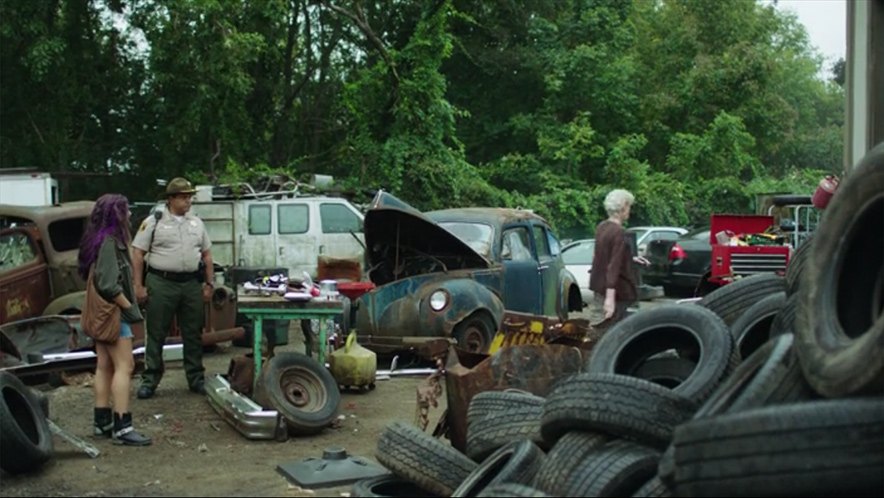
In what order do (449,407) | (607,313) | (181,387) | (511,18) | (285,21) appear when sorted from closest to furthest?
(449,407)
(607,313)
(181,387)
(285,21)
(511,18)

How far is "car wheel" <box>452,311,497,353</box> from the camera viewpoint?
1177 cm

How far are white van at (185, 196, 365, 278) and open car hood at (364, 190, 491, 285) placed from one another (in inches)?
207

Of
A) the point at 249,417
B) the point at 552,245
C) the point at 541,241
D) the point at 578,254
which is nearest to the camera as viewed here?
the point at 249,417

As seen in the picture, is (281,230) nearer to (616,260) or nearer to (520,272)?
(520,272)

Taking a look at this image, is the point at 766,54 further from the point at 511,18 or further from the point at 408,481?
the point at 408,481

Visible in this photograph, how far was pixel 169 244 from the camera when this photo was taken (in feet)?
30.6

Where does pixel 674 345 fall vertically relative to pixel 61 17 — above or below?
below

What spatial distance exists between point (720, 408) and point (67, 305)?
9390mm

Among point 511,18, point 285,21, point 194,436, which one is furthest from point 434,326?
point 511,18

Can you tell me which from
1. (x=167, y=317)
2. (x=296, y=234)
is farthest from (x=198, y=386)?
(x=296, y=234)

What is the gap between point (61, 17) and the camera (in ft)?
78.1

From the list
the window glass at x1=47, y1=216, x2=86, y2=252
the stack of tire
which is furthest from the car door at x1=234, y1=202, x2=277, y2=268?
the stack of tire

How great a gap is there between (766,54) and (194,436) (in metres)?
31.9

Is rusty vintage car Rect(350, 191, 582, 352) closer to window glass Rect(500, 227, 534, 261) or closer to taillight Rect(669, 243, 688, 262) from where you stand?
window glass Rect(500, 227, 534, 261)
